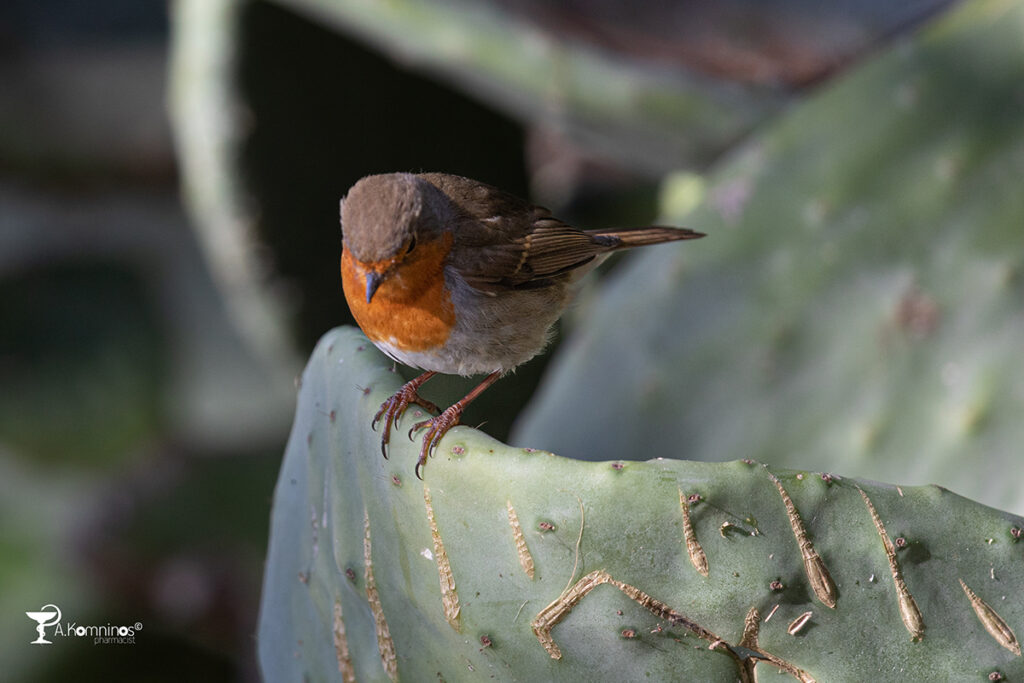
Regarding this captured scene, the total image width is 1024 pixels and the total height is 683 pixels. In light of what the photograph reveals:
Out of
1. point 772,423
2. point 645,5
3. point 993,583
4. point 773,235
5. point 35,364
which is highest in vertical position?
point 645,5

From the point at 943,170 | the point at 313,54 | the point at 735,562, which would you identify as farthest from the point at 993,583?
the point at 313,54

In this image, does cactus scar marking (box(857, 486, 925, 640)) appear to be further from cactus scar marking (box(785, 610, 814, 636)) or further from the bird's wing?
the bird's wing

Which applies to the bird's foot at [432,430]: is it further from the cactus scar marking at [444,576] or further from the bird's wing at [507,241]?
the bird's wing at [507,241]

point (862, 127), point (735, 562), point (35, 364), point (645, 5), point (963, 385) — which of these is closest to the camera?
point (735, 562)

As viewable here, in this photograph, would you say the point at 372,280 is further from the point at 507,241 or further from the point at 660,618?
the point at 660,618

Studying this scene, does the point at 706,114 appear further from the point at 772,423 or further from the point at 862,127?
the point at 772,423

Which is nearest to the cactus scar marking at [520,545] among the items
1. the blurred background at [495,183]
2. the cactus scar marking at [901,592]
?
the cactus scar marking at [901,592]

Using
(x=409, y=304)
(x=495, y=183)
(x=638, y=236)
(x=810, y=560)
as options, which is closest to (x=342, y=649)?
(x=409, y=304)

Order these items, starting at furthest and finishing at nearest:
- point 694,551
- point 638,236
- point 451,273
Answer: point 638,236
point 451,273
point 694,551
